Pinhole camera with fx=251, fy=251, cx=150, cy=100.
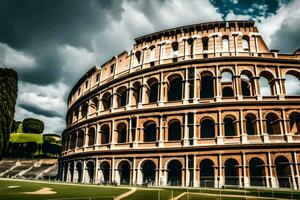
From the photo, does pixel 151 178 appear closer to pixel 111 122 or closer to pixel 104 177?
pixel 104 177

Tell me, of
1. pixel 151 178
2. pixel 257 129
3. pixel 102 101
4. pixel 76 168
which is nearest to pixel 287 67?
pixel 257 129

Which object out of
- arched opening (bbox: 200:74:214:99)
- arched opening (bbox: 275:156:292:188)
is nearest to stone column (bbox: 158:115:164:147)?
arched opening (bbox: 200:74:214:99)

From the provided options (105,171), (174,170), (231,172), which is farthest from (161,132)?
(105,171)

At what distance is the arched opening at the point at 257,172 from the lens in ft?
71.9

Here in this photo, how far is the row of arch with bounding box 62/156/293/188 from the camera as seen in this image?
22.0 meters

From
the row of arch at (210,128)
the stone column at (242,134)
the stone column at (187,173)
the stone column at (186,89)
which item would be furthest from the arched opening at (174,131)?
the stone column at (242,134)

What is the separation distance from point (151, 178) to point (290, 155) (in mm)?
13138

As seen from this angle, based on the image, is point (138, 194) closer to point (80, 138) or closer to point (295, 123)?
point (295, 123)

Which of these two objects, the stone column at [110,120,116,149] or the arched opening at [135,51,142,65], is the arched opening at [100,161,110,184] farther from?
the arched opening at [135,51,142,65]

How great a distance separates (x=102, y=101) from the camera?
32406mm

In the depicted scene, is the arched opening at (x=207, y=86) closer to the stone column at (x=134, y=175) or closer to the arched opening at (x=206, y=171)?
the arched opening at (x=206, y=171)

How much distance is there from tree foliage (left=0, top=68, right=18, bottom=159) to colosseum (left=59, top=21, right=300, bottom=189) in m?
8.38

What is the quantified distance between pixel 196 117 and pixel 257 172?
24.6ft

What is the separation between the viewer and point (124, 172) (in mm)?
27766
